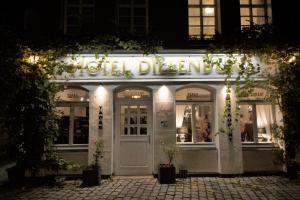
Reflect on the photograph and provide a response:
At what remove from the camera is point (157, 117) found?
32.4 feet

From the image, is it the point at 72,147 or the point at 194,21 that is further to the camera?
the point at 194,21

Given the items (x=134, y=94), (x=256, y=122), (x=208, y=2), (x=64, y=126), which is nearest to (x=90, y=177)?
(x=64, y=126)

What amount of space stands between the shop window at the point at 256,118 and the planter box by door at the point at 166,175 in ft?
9.48

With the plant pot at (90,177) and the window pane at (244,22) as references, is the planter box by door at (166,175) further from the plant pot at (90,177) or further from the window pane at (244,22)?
the window pane at (244,22)

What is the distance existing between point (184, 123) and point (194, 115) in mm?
429

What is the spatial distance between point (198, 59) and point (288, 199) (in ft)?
16.1

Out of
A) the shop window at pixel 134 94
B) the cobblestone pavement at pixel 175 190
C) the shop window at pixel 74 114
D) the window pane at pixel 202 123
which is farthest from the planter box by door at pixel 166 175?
the shop window at pixel 74 114

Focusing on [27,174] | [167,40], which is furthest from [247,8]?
[27,174]

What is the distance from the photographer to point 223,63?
32.5 ft

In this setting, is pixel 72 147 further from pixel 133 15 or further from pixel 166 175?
pixel 133 15

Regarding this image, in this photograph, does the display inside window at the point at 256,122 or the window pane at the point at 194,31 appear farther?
the window pane at the point at 194,31

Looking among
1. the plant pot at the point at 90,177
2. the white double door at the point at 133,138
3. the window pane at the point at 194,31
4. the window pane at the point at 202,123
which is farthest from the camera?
the window pane at the point at 194,31

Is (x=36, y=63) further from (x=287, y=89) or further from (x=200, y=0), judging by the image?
(x=287, y=89)

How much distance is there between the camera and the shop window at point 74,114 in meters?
10.2
